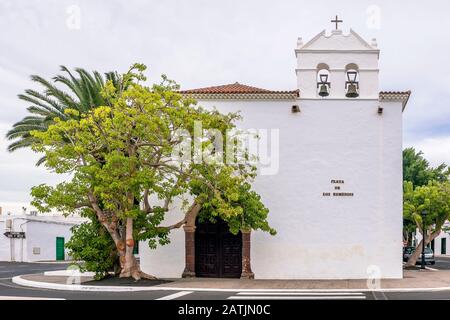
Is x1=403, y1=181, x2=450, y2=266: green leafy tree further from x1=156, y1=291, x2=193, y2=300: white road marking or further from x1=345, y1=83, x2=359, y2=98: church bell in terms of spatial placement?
x1=156, y1=291, x2=193, y2=300: white road marking

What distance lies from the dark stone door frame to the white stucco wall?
1.57 feet

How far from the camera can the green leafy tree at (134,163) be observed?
2045 centimetres

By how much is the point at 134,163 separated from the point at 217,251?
592 centimetres

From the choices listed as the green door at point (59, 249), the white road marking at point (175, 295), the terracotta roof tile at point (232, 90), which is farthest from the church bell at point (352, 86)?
the green door at point (59, 249)

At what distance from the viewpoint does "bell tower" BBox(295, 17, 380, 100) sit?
24797mm

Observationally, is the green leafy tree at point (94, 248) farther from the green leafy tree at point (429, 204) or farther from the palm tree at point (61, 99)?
the green leafy tree at point (429, 204)

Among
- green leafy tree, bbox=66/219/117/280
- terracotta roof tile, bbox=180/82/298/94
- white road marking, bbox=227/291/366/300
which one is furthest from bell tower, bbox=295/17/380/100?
green leafy tree, bbox=66/219/117/280

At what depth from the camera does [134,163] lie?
20922mm

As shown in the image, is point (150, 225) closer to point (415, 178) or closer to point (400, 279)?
point (400, 279)

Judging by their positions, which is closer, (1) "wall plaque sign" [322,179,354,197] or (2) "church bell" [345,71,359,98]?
(1) "wall plaque sign" [322,179,354,197]

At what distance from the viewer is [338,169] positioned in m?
24.8
